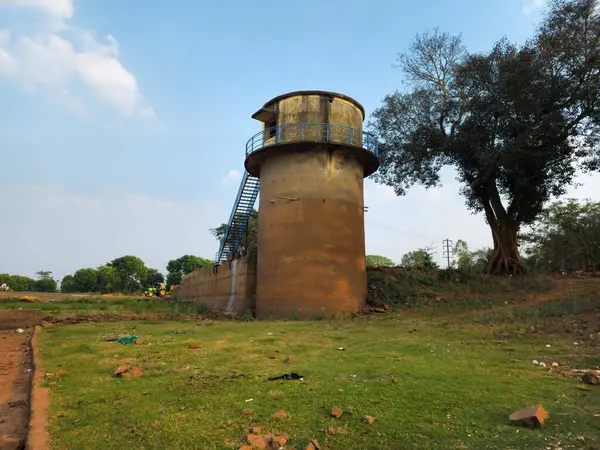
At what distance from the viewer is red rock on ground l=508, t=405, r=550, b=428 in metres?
4.01

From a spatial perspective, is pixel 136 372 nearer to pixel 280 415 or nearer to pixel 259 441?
pixel 280 415

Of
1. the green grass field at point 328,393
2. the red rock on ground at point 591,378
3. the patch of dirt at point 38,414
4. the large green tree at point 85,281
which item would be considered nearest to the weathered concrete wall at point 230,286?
the green grass field at point 328,393

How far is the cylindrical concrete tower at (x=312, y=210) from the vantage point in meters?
17.8

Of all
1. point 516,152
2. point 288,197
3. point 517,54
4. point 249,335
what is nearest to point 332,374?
point 249,335

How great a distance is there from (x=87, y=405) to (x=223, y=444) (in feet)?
7.26

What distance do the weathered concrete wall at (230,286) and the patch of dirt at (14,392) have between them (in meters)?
10.5

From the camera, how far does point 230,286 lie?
74.8 feet

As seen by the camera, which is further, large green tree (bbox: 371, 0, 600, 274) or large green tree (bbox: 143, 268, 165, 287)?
large green tree (bbox: 143, 268, 165, 287)

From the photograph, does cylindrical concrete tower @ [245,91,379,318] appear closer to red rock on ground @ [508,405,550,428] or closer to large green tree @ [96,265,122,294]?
red rock on ground @ [508,405,550,428]

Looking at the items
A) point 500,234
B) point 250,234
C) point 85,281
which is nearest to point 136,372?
point 500,234

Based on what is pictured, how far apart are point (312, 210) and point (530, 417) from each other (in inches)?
570

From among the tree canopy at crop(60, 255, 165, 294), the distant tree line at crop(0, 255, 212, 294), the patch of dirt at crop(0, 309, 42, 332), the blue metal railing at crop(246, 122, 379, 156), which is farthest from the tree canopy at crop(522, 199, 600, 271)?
the tree canopy at crop(60, 255, 165, 294)

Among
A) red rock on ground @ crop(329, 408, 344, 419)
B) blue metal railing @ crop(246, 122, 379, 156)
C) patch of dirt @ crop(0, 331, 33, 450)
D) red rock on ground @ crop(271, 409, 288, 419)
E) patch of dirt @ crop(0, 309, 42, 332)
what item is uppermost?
blue metal railing @ crop(246, 122, 379, 156)

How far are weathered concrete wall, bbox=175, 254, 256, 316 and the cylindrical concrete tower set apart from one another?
135 centimetres
